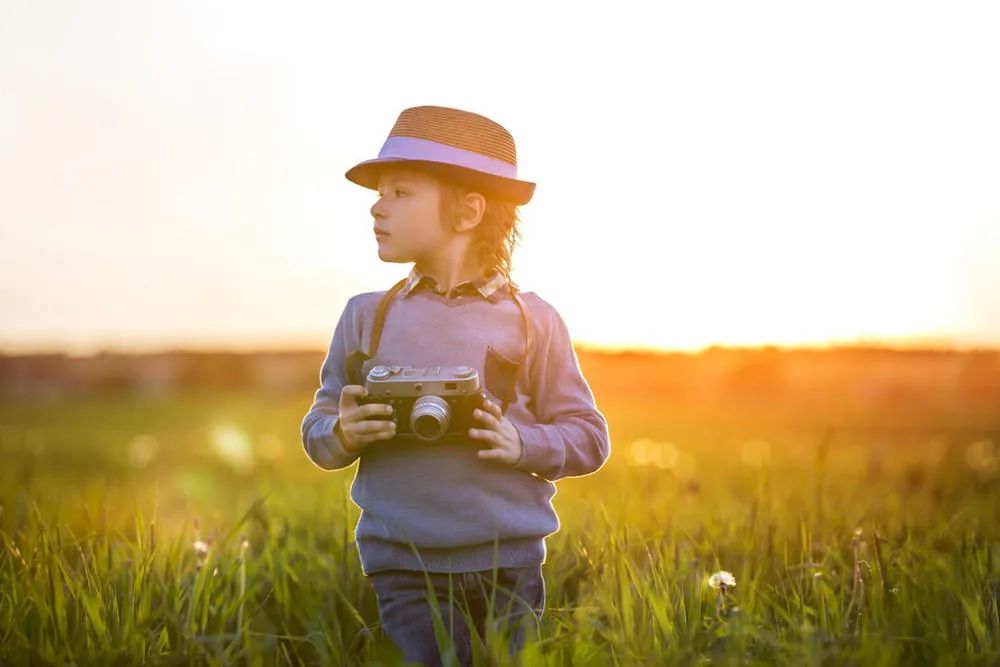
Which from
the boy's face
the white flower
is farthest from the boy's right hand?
the white flower

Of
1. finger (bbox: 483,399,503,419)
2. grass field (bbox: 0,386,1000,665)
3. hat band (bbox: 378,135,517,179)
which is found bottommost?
grass field (bbox: 0,386,1000,665)

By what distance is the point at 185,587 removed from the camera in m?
4.18

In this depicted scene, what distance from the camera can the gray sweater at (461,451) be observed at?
12.3ft

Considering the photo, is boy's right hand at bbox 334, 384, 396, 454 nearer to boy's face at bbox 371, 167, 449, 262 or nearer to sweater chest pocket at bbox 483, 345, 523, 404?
sweater chest pocket at bbox 483, 345, 523, 404

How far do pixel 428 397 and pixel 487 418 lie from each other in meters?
0.22

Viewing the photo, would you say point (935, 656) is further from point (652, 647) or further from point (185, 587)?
point (185, 587)

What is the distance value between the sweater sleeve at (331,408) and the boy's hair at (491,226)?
0.54 m

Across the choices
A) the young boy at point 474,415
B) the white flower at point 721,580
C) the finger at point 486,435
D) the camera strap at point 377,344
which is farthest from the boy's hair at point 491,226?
the white flower at point 721,580

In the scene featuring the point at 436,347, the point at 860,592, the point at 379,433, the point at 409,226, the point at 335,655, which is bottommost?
the point at 335,655

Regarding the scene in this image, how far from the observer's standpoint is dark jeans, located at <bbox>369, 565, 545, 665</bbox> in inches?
147

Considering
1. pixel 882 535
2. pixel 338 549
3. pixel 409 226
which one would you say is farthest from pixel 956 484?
pixel 409 226

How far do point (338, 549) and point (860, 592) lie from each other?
7.32 ft

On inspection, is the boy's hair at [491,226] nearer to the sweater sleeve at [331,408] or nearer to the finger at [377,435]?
the sweater sleeve at [331,408]

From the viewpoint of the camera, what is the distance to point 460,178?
3930mm
